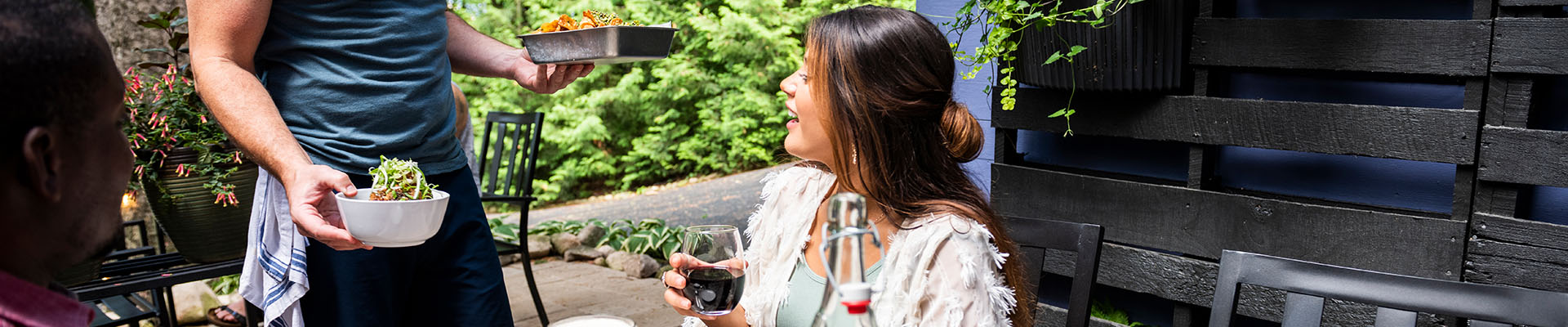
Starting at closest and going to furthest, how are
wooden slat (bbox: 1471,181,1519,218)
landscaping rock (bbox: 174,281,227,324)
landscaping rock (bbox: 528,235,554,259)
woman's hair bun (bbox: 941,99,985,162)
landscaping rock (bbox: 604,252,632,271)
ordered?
woman's hair bun (bbox: 941,99,985,162)
wooden slat (bbox: 1471,181,1519,218)
landscaping rock (bbox: 174,281,227,324)
landscaping rock (bbox: 604,252,632,271)
landscaping rock (bbox: 528,235,554,259)

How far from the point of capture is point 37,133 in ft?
2.03

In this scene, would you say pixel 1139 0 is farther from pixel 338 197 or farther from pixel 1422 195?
pixel 338 197

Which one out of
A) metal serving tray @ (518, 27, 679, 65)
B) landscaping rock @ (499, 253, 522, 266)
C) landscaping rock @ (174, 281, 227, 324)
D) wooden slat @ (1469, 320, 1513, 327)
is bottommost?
landscaping rock @ (499, 253, 522, 266)

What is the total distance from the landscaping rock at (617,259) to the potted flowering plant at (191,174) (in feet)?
8.59

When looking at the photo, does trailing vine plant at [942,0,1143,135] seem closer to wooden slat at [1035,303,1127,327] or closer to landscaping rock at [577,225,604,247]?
wooden slat at [1035,303,1127,327]

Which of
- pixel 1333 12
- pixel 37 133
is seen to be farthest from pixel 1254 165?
pixel 37 133

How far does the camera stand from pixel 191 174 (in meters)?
2.18

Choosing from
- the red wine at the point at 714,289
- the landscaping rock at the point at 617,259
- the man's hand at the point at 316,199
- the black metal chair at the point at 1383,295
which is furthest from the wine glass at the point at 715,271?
the landscaping rock at the point at 617,259

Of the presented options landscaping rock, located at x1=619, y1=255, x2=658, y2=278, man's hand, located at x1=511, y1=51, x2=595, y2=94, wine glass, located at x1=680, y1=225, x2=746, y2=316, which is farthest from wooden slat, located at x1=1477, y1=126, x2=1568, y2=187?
landscaping rock, located at x1=619, y1=255, x2=658, y2=278

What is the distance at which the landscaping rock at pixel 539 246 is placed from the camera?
17.0 feet

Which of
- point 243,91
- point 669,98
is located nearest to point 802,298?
point 243,91

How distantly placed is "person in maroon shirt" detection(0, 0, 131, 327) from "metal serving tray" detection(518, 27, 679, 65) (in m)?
0.96

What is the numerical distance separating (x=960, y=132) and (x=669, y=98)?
8221 millimetres

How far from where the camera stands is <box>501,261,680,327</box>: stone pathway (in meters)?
3.93
